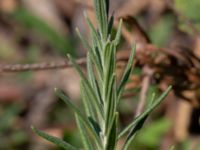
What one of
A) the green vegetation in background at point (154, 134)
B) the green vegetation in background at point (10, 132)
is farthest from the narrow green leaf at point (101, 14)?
the green vegetation in background at point (10, 132)

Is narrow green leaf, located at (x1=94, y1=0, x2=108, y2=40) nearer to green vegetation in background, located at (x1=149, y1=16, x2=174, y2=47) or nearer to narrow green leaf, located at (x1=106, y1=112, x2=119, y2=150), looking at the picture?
narrow green leaf, located at (x1=106, y1=112, x2=119, y2=150)

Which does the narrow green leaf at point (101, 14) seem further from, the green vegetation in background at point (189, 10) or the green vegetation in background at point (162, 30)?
the green vegetation in background at point (162, 30)

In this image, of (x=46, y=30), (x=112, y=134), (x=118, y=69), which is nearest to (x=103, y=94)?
(x=112, y=134)

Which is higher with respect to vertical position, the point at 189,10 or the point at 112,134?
the point at 112,134

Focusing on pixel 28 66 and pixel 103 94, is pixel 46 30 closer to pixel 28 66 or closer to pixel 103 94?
pixel 28 66

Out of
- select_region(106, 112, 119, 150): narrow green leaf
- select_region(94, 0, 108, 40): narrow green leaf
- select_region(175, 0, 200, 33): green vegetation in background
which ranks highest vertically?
select_region(94, 0, 108, 40): narrow green leaf

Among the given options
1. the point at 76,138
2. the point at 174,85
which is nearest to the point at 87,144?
the point at 174,85

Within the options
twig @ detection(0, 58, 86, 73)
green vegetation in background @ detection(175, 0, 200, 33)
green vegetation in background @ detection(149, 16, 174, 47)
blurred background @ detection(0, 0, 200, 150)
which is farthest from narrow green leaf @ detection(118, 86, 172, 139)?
green vegetation in background @ detection(149, 16, 174, 47)

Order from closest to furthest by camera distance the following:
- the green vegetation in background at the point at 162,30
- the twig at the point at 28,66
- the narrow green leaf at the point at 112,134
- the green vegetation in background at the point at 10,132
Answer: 1. the narrow green leaf at the point at 112,134
2. the twig at the point at 28,66
3. the green vegetation in background at the point at 10,132
4. the green vegetation in background at the point at 162,30
